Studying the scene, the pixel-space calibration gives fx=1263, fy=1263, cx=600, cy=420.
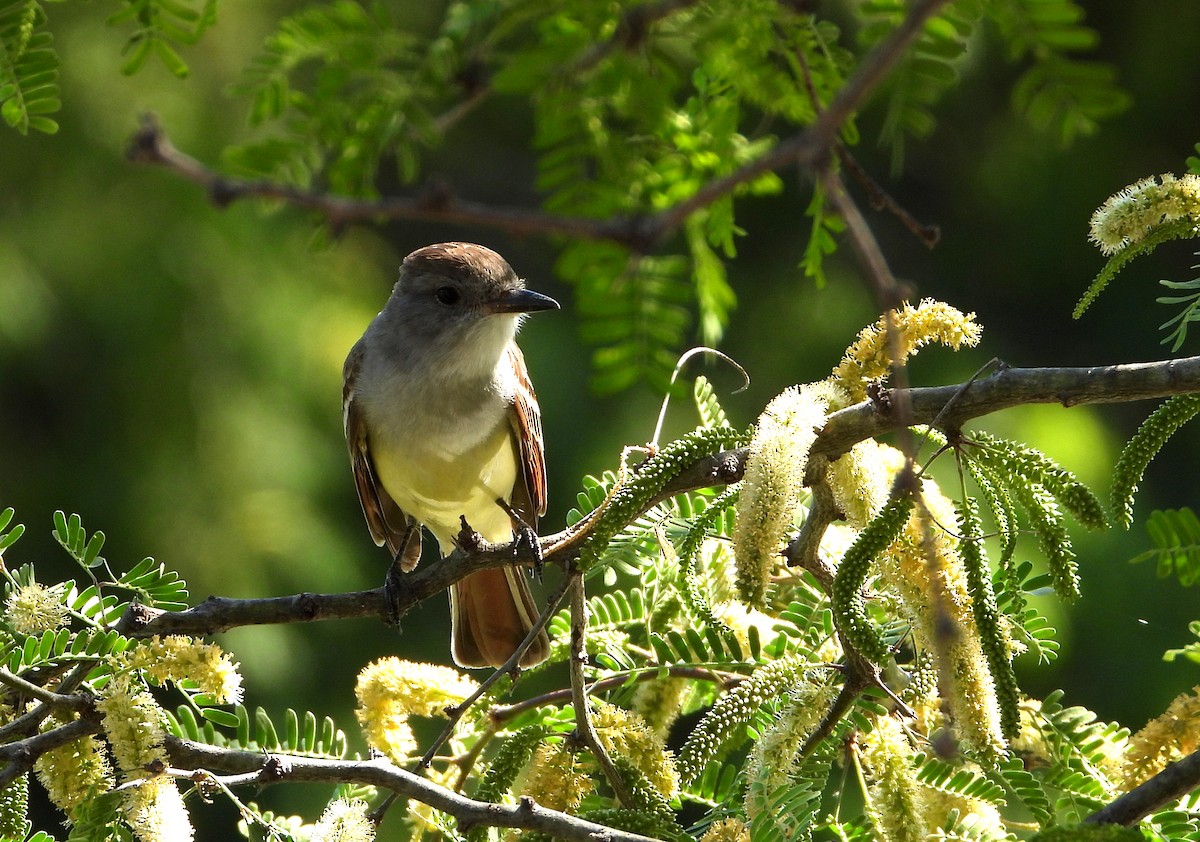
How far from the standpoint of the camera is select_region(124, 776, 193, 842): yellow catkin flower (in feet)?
7.63

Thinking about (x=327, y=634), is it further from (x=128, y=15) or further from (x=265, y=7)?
(x=128, y=15)

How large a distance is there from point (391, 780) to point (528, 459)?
2304 mm

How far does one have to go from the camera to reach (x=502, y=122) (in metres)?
12.3

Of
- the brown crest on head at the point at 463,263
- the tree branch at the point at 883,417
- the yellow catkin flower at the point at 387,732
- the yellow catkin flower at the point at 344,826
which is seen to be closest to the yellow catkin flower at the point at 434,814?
Answer: the yellow catkin flower at the point at 387,732

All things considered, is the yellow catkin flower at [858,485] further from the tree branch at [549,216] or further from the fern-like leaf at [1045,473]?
the tree branch at [549,216]

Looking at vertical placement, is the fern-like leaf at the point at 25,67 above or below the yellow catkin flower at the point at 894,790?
above

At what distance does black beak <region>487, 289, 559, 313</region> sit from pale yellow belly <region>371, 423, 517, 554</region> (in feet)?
1.46

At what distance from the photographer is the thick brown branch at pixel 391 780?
245 centimetres

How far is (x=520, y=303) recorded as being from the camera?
4.67 metres

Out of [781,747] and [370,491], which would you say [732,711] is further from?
[370,491]

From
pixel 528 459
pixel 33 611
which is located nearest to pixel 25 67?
pixel 33 611

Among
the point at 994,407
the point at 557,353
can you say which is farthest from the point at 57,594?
the point at 557,353

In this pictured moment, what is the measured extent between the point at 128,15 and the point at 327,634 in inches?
309

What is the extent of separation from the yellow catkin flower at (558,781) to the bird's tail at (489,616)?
198 cm
